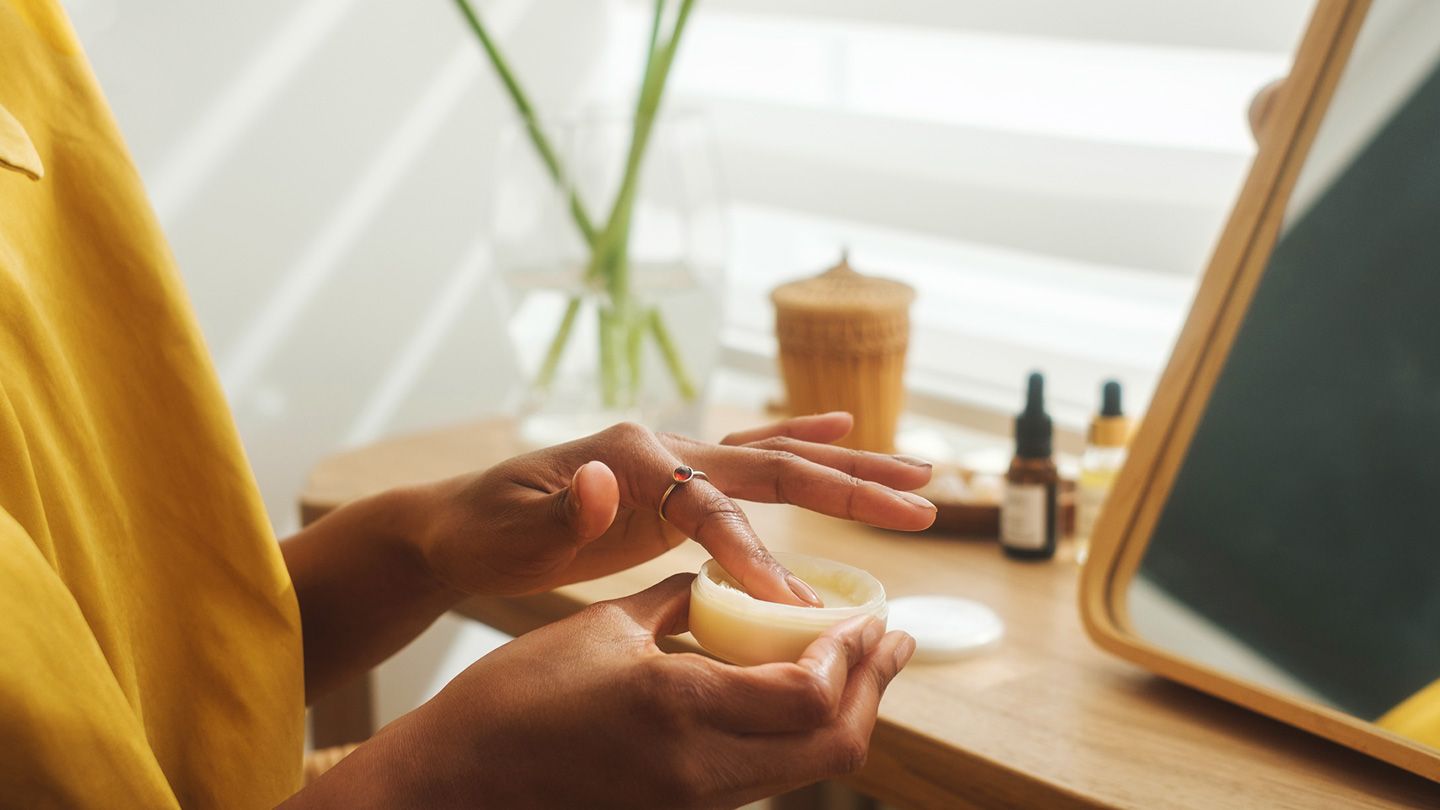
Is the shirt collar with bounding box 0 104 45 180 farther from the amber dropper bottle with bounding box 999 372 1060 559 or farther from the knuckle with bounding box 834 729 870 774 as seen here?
the amber dropper bottle with bounding box 999 372 1060 559

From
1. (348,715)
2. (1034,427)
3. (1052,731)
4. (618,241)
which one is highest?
(618,241)

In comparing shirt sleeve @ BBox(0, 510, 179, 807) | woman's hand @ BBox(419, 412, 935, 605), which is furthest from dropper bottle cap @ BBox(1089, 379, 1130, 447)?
shirt sleeve @ BBox(0, 510, 179, 807)

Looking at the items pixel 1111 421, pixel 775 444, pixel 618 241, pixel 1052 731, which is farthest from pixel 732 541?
pixel 618 241

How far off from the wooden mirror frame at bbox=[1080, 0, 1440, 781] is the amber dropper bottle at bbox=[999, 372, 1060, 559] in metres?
0.16

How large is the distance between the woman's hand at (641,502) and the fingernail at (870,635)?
0.03 meters

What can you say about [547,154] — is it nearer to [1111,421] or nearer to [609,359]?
[609,359]

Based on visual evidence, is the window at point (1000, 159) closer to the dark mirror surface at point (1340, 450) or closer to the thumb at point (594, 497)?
the dark mirror surface at point (1340, 450)

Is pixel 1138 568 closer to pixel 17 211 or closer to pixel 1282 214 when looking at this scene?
pixel 1282 214

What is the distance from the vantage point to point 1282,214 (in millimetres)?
779

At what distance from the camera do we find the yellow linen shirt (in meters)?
0.59

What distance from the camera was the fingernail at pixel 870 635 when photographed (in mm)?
541

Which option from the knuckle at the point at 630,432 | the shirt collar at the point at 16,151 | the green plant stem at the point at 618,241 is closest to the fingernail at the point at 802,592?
the knuckle at the point at 630,432

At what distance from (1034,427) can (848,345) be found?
0.19 meters

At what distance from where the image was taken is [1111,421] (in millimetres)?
998
